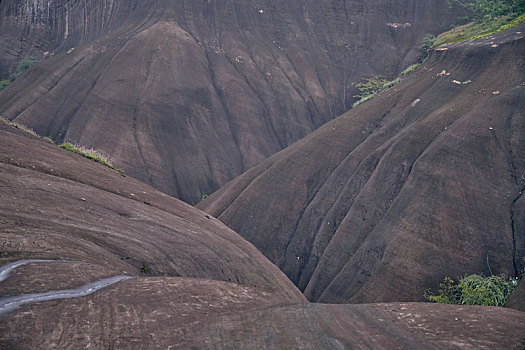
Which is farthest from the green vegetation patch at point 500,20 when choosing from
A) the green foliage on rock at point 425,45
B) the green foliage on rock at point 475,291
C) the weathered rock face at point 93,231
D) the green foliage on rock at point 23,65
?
the green foliage on rock at point 23,65

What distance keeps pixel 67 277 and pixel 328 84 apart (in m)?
52.0

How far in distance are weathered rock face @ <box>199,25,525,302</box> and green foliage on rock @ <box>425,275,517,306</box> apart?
651 mm

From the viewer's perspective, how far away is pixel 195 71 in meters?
51.2

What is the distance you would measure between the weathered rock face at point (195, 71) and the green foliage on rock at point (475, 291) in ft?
89.5

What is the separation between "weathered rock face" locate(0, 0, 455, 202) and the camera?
4394 cm

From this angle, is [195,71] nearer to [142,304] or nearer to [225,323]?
[142,304]

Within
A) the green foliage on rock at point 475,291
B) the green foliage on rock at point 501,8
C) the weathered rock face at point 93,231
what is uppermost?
the green foliage on rock at point 501,8

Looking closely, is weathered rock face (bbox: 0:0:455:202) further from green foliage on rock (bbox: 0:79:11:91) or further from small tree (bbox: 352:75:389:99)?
green foliage on rock (bbox: 0:79:11:91)

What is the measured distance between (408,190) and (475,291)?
689 cm

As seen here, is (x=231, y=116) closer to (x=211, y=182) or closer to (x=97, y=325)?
(x=211, y=182)

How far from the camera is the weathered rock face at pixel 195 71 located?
43938mm

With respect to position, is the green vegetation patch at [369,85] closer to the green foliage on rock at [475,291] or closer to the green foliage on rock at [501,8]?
the green foliage on rock at [501,8]

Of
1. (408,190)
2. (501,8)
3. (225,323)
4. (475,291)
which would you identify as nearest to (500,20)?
(501,8)

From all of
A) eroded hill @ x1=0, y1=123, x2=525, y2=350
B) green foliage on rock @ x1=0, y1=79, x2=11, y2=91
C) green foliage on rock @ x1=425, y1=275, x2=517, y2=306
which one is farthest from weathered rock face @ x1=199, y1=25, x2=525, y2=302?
green foliage on rock @ x1=0, y1=79, x2=11, y2=91
